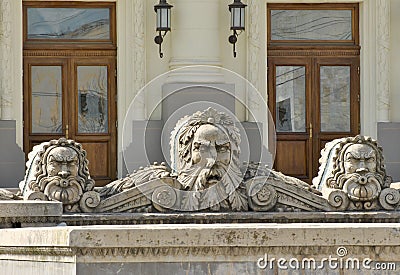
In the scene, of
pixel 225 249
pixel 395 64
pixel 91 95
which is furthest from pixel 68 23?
pixel 225 249

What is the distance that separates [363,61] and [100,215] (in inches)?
449

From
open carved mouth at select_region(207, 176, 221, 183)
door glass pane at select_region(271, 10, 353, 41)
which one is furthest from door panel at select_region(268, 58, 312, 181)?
open carved mouth at select_region(207, 176, 221, 183)

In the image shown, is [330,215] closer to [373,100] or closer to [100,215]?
[100,215]

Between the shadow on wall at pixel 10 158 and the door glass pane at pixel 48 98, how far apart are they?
111cm

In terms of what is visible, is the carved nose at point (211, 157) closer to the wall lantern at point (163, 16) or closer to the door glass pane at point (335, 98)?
the wall lantern at point (163, 16)

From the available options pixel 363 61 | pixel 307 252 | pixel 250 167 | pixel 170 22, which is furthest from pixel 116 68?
pixel 307 252

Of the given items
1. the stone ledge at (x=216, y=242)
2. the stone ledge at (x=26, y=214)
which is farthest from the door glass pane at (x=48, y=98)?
the stone ledge at (x=216, y=242)

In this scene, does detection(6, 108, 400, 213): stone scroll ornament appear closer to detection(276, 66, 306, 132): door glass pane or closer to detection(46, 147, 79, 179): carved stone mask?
detection(46, 147, 79, 179): carved stone mask

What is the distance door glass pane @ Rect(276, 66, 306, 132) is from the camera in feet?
95.9

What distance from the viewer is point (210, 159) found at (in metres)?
18.7

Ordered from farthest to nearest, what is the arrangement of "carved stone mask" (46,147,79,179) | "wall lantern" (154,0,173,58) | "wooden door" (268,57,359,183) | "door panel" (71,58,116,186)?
"wooden door" (268,57,359,183)
"door panel" (71,58,116,186)
"wall lantern" (154,0,173,58)
"carved stone mask" (46,147,79,179)

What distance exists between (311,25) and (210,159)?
10876 millimetres

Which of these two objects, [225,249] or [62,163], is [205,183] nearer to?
[62,163]

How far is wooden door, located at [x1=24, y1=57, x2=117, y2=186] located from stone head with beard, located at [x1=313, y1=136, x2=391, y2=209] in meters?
9.31
